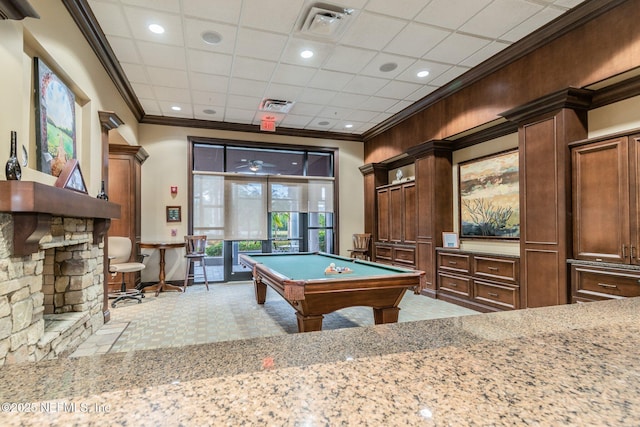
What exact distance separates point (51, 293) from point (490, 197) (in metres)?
5.41

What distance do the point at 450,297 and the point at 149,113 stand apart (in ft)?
20.4

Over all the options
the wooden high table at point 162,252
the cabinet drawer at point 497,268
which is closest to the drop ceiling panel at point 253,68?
the wooden high table at point 162,252

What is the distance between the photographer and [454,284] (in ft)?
16.6

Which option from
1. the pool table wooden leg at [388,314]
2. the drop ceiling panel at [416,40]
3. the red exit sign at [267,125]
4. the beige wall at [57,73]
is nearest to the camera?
the beige wall at [57,73]

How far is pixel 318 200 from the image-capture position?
24.9 feet

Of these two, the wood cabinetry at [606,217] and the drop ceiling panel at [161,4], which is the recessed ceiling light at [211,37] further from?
the wood cabinetry at [606,217]

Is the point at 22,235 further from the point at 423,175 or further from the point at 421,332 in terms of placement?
the point at 423,175

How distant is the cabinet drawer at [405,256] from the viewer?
19.8ft

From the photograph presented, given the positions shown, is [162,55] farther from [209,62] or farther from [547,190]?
[547,190]

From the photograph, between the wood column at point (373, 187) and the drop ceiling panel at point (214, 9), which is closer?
the drop ceiling panel at point (214, 9)

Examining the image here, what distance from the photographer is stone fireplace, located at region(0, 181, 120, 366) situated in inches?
81.6

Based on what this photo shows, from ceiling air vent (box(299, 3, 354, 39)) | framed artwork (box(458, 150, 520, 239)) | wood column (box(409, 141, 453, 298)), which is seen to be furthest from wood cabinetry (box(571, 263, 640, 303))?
ceiling air vent (box(299, 3, 354, 39))

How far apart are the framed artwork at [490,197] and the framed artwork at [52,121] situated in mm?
5105

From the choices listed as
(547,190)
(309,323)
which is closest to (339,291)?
(309,323)
